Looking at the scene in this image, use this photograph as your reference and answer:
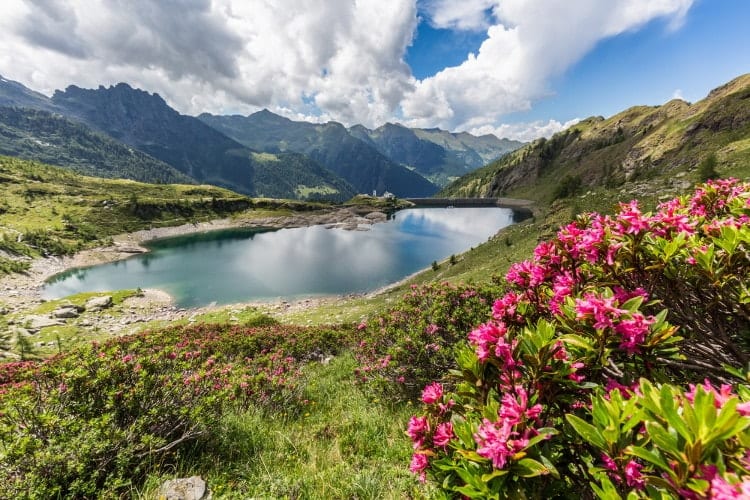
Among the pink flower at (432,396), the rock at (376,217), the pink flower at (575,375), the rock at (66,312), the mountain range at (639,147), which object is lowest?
the rock at (66,312)

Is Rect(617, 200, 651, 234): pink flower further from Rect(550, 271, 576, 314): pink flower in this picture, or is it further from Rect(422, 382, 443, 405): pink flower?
Rect(422, 382, 443, 405): pink flower

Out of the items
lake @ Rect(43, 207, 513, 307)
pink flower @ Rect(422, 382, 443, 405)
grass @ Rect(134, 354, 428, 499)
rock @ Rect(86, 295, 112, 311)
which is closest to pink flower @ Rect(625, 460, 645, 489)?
pink flower @ Rect(422, 382, 443, 405)

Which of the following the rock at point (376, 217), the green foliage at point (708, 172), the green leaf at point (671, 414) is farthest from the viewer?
the rock at point (376, 217)

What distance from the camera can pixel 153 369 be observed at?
598cm

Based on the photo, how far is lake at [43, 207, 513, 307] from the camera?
1991 inches

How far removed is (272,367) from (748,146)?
5336 cm

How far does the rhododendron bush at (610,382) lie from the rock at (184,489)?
3.38 metres

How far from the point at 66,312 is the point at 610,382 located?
1887 inches

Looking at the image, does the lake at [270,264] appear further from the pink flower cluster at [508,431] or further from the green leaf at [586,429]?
the green leaf at [586,429]

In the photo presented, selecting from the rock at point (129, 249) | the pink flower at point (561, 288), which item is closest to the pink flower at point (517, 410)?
the pink flower at point (561, 288)

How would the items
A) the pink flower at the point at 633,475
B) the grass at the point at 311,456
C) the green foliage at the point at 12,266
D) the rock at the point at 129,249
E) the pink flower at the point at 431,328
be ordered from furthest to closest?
the rock at the point at 129,249
the green foliage at the point at 12,266
the pink flower at the point at 431,328
the grass at the point at 311,456
the pink flower at the point at 633,475

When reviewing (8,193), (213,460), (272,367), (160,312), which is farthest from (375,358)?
(8,193)

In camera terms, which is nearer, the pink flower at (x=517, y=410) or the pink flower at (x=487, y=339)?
the pink flower at (x=517, y=410)

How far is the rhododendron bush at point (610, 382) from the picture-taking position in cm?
141
